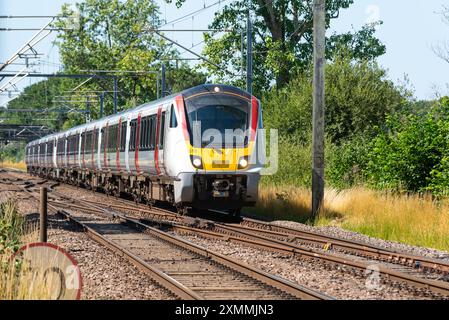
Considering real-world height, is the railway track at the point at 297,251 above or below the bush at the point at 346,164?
below

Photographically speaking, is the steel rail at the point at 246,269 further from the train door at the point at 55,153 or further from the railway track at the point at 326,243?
the train door at the point at 55,153

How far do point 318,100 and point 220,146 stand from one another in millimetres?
2865

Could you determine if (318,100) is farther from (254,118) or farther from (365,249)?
(365,249)

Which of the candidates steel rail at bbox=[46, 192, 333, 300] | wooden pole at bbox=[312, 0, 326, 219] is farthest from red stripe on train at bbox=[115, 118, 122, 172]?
steel rail at bbox=[46, 192, 333, 300]

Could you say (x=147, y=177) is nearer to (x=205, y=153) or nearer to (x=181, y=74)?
(x=205, y=153)

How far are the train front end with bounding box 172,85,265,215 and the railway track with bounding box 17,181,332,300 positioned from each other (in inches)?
76.5

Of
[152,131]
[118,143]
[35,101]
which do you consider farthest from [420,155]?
[35,101]

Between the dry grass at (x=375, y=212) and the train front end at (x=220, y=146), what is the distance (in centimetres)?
208

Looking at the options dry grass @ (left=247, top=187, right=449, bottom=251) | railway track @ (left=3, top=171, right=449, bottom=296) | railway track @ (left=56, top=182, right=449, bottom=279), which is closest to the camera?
railway track @ (left=3, top=171, right=449, bottom=296)

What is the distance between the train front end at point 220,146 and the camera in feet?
61.7

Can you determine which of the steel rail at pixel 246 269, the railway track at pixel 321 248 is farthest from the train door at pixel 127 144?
the steel rail at pixel 246 269

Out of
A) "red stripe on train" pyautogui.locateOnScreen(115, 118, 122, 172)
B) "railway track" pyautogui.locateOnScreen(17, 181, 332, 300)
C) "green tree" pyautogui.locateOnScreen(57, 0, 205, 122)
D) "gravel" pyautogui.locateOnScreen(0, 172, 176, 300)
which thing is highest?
"green tree" pyautogui.locateOnScreen(57, 0, 205, 122)

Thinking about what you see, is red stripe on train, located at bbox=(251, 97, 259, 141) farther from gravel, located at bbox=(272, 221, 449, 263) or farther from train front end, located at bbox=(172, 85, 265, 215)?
gravel, located at bbox=(272, 221, 449, 263)

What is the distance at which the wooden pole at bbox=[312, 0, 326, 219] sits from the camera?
20.0 metres
